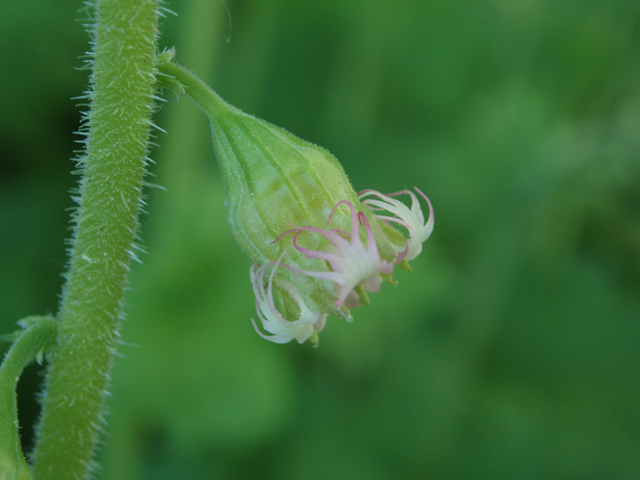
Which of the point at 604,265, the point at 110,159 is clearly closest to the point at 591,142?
the point at 604,265

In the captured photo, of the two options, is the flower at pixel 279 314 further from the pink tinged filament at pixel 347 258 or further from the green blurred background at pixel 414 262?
the green blurred background at pixel 414 262

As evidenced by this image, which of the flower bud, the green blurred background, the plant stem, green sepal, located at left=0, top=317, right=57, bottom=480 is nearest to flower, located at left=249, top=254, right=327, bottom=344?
the flower bud

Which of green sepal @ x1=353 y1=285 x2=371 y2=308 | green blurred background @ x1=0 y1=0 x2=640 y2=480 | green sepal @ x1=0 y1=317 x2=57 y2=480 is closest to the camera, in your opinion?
green sepal @ x1=0 y1=317 x2=57 y2=480

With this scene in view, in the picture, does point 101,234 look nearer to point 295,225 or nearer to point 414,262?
point 295,225

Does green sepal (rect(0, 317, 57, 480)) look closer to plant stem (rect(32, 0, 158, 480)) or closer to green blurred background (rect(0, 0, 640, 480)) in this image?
plant stem (rect(32, 0, 158, 480))

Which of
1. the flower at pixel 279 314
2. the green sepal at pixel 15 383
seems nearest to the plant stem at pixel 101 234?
the green sepal at pixel 15 383

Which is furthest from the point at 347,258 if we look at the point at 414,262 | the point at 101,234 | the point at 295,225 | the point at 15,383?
the point at 414,262

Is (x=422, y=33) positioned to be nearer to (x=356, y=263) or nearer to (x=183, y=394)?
(x=183, y=394)
